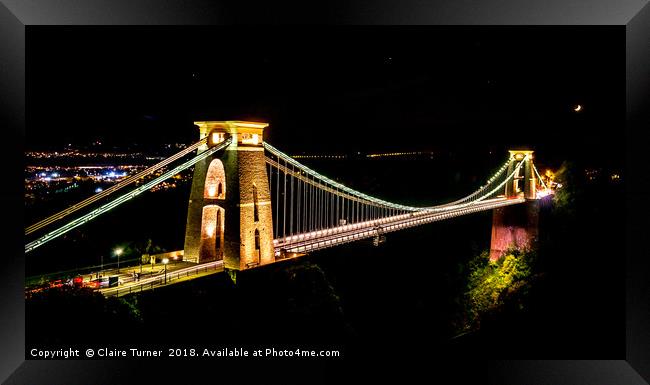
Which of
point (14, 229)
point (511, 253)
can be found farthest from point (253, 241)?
point (511, 253)

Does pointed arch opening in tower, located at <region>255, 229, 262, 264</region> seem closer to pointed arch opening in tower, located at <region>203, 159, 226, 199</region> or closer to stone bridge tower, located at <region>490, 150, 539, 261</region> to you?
pointed arch opening in tower, located at <region>203, 159, 226, 199</region>

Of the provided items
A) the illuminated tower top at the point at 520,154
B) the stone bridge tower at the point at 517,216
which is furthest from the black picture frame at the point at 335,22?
the illuminated tower top at the point at 520,154

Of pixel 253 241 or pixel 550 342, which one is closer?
pixel 550 342

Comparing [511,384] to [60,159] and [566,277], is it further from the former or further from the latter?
[60,159]

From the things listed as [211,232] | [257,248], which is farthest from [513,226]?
[211,232]

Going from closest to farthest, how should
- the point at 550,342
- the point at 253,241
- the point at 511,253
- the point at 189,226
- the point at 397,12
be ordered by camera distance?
1. the point at 397,12
2. the point at 550,342
3. the point at 253,241
4. the point at 189,226
5. the point at 511,253

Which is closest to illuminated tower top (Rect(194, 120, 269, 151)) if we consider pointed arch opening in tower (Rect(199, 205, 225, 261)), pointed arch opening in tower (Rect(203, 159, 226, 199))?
pointed arch opening in tower (Rect(203, 159, 226, 199))
